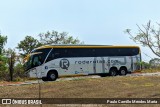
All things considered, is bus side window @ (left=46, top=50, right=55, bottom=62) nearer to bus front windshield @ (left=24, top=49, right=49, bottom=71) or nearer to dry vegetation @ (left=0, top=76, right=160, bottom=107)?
bus front windshield @ (left=24, top=49, right=49, bottom=71)

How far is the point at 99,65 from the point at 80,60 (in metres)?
2.32

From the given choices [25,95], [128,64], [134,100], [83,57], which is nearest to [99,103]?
[134,100]

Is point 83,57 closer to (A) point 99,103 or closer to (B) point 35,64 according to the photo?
(B) point 35,64

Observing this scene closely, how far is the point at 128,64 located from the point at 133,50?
1.47 metres

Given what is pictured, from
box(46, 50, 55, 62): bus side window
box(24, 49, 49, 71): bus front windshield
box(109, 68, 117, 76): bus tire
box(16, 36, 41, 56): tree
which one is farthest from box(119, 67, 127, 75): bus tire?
box(16, 36, 41, 56): tree

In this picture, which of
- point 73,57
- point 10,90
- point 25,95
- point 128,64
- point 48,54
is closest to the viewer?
point 25,95

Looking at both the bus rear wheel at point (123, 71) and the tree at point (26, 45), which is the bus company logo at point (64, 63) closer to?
the bus rear wheel at point (123, 71)

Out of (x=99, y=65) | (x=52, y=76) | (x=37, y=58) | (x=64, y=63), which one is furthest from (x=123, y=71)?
(x=37, y=58)

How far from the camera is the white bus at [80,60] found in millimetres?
30578

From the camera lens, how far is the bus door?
34219mm

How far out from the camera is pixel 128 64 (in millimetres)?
35906

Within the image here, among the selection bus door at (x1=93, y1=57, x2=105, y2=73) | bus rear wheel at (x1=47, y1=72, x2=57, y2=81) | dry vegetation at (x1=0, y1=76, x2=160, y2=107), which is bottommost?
dry vegetation at (x1=0, y1=76, x2=160, y2=107)

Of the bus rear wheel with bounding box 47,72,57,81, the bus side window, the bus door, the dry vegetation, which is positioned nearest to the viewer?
the dry vegetation

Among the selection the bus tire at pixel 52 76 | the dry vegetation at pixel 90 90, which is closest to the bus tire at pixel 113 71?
the bus tire at pixel 52 76
